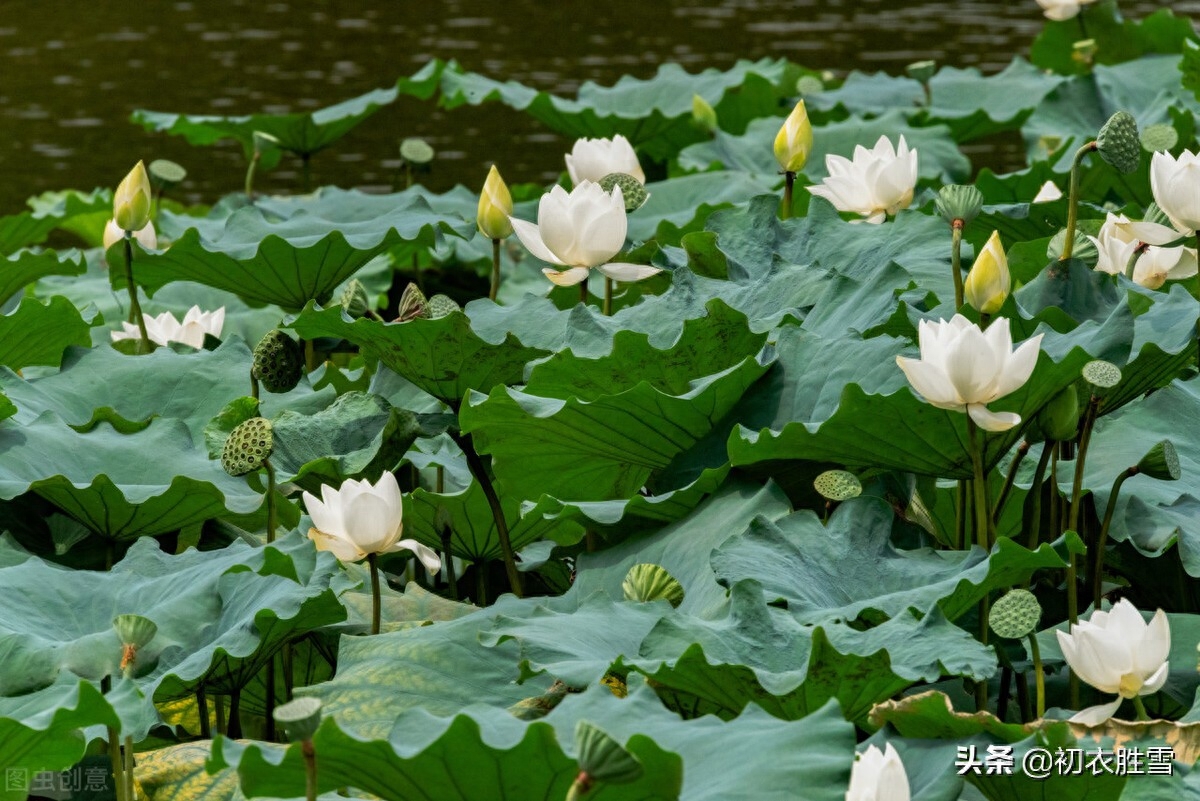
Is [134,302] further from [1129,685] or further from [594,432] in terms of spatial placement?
[1129,685]

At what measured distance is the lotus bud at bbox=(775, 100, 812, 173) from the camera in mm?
2723

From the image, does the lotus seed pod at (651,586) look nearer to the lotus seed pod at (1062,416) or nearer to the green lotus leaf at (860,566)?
the green lotus leaf at (860,566)

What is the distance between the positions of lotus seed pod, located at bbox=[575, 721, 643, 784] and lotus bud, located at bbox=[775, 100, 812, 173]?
1746 mm

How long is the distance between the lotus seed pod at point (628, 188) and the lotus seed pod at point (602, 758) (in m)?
1.50

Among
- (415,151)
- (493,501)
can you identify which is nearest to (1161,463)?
(493,501)

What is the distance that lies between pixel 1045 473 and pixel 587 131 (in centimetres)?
315

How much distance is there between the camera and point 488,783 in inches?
50.9

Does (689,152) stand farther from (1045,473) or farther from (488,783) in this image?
(488,783)

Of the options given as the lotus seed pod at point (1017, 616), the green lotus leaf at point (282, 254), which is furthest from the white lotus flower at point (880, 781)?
the green lotus leaf at point (282, 254)

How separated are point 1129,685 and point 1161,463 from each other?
325mm

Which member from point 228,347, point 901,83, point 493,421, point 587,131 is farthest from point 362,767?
point 901,83

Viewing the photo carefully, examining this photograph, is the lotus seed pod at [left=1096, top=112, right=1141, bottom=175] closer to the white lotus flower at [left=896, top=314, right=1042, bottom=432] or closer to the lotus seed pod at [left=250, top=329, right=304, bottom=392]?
the white lotus flower at [left=896, top=314, right=1042, bottom=432]

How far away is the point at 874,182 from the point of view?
8.55ft

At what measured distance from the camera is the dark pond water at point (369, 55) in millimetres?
7699
